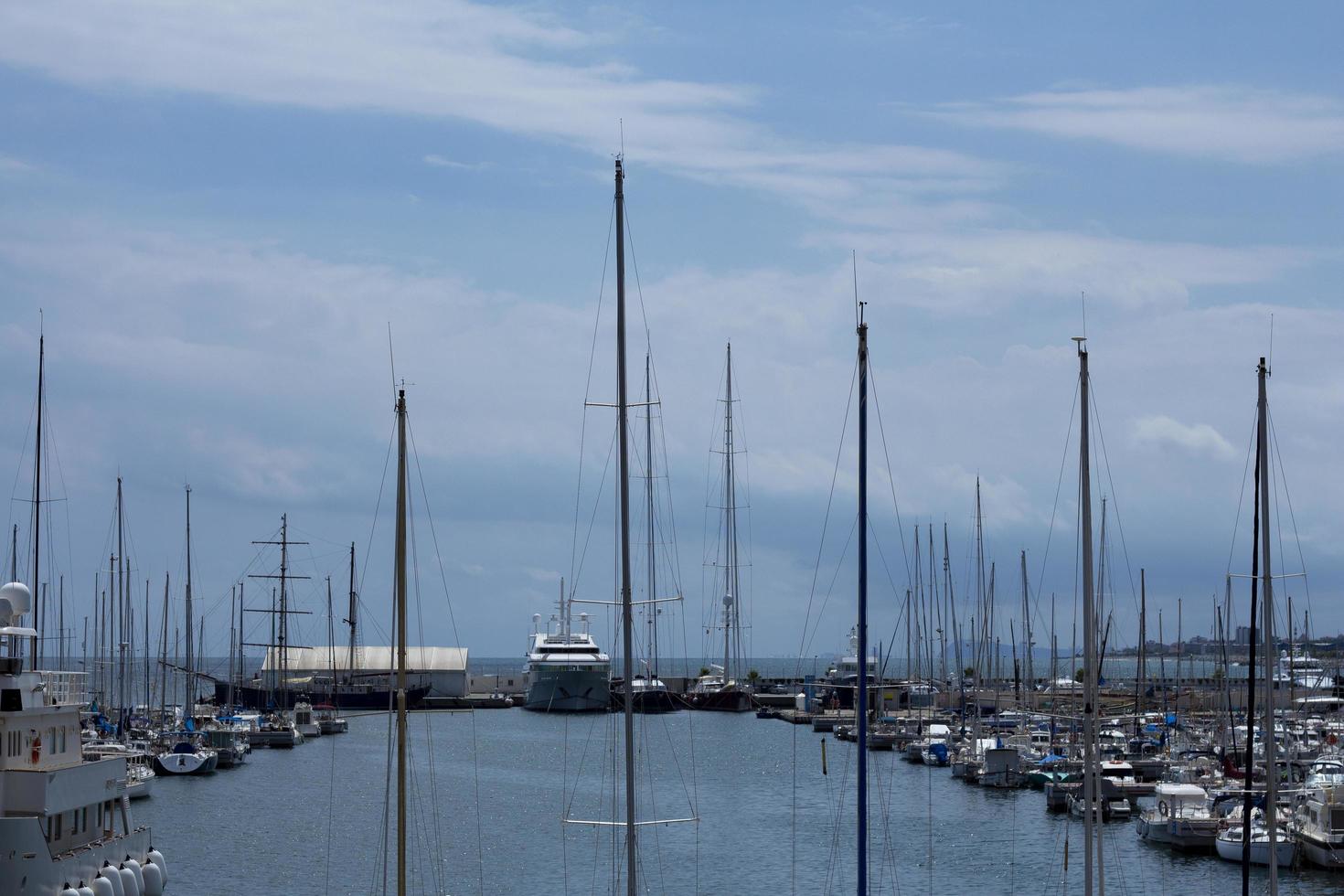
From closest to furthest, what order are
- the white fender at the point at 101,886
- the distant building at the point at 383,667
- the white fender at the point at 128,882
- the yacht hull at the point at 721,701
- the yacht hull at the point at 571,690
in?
the white fender at the point at 101,886 → the white fender at the point at 128,882 → the yacht hull at the point at 721,701 → the yacht hull at the point at 571,690 → the distant building at the point at 383,667

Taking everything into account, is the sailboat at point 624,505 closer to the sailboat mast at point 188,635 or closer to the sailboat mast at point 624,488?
the sailboat mast at point 624,488

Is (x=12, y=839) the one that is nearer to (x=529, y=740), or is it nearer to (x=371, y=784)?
(x=371, y=784)

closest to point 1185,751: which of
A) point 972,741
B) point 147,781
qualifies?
point 972,741

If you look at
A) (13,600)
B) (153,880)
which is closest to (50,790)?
(13,600)

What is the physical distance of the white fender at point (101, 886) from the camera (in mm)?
32875

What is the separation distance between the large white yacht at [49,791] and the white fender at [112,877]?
0.02 meters

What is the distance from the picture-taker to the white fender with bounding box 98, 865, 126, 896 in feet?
111

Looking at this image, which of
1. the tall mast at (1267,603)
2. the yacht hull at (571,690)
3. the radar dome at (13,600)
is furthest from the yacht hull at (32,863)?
the yacht hull at (571,690)

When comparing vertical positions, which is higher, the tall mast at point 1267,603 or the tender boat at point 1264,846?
the tall mast at point 1267,603

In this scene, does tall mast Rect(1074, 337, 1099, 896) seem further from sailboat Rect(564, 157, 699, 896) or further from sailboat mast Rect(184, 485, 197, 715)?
sailboat mast Rect(184, 485, 197, 715)

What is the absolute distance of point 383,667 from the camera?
160625mm

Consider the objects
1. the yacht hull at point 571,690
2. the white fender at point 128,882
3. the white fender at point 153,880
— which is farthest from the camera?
the yacht hull at point 571,690

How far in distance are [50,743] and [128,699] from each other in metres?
66.5

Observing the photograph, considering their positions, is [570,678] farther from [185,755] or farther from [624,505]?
[624,505]
